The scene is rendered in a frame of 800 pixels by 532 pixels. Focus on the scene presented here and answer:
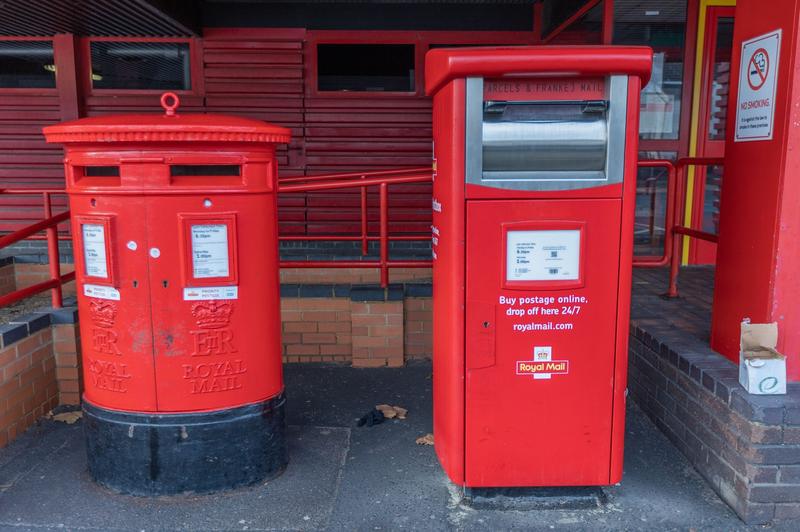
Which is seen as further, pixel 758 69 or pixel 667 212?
pixel 667 212

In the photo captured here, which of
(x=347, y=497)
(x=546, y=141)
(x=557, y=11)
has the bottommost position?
(x=347, y=497)

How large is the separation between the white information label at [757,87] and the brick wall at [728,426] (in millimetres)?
1198

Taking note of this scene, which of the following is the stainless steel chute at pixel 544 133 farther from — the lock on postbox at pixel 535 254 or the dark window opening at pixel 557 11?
the dark window opening at pixel 557 11

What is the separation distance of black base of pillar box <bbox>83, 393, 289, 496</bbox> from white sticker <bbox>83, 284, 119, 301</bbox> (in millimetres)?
584

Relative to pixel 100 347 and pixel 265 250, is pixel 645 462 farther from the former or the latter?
pixel 100 347

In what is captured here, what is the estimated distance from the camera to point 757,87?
3.23 m

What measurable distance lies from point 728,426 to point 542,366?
3.13ft

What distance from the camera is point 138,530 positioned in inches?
120

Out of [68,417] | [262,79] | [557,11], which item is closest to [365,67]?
[262,79]

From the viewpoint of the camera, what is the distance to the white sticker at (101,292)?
3215 mm

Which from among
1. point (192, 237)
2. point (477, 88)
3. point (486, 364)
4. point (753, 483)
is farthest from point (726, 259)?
point (192, 237)

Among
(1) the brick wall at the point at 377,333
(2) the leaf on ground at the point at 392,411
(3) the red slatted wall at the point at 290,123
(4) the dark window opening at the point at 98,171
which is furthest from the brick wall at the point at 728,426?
(3) the red slatted wall at the point at 290,123

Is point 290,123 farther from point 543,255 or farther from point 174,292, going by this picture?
point 543,255

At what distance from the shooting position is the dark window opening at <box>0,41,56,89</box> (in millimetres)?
8062
